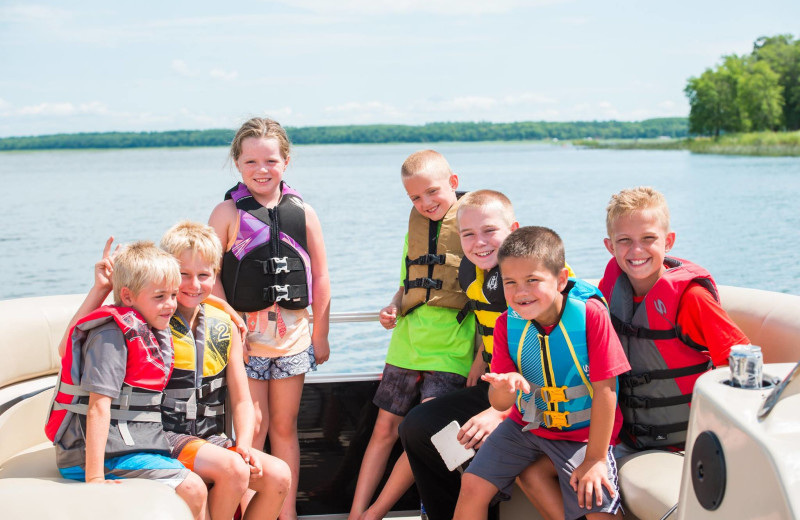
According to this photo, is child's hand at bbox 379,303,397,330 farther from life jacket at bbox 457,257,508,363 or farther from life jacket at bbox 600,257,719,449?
life jacket at bbox 600,257,719,449

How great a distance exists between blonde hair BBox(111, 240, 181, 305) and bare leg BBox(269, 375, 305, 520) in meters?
0.76

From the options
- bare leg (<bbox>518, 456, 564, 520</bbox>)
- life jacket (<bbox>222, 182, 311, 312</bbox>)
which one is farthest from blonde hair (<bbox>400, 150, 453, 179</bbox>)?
bare leg (<bbox>518, 456, 564, 520</bbox>)

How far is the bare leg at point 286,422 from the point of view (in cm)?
294

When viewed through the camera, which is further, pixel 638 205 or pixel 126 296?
pixel 638 205

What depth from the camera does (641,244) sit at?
2514 mm

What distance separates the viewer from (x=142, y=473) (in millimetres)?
2191

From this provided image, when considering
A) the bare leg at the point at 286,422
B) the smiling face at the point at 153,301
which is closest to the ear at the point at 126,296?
the smiling face at the point at 153,301

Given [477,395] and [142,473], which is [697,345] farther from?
[142,473]

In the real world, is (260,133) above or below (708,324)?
above

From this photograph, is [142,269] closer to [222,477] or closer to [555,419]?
[222,477]

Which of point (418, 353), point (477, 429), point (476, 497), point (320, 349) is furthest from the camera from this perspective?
point (320, 349)

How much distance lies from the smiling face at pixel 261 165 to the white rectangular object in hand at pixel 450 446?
105 centimetres

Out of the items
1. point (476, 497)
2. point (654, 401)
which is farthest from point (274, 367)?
point (654, 401)

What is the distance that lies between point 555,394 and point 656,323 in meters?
0.41
